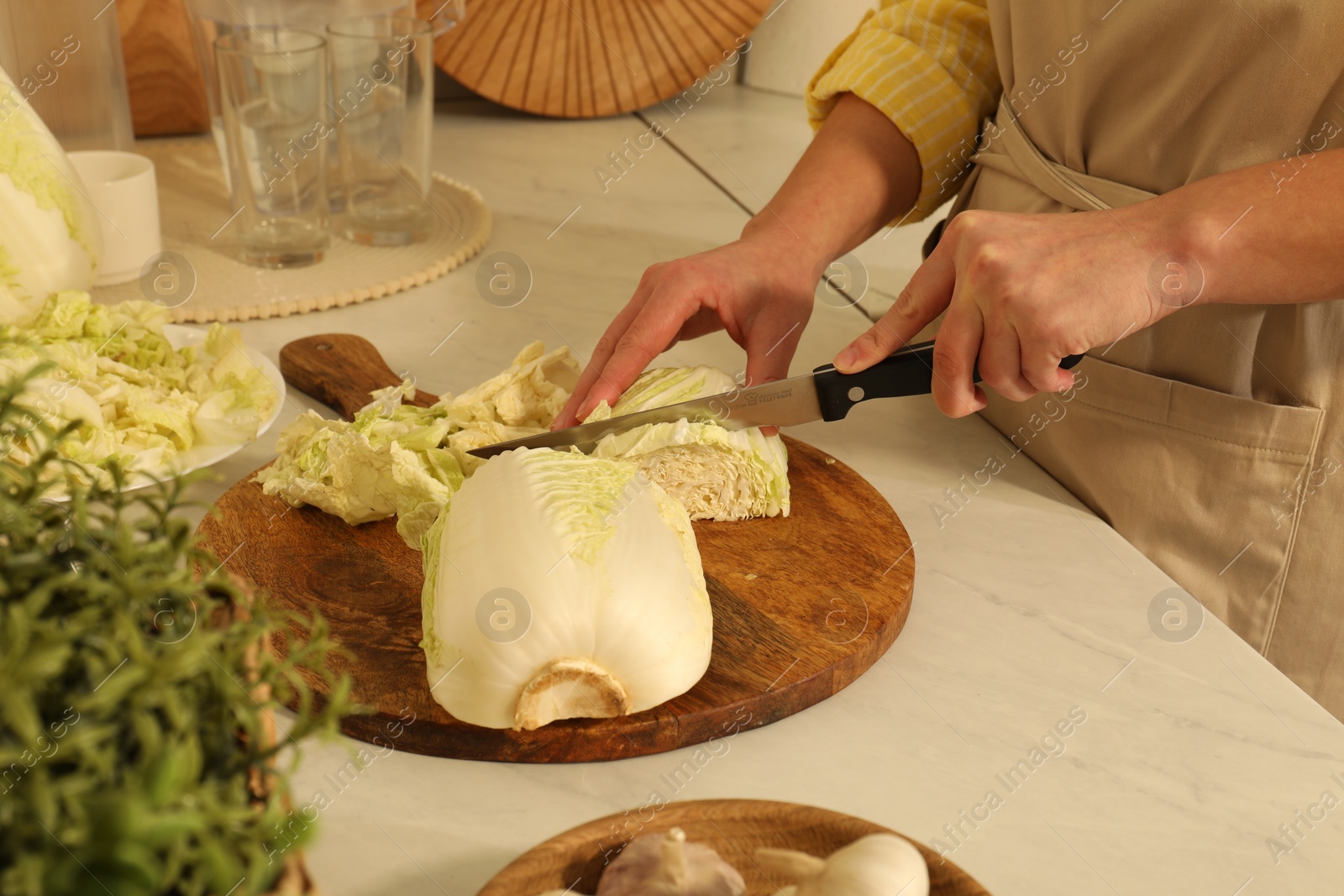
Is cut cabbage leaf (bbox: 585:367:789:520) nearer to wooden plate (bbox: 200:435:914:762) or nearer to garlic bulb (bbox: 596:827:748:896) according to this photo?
wooden plate (bbox: 200:435:914:762)

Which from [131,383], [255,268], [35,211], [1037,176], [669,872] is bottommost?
[255,268]

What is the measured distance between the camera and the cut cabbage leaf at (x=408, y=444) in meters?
1.23

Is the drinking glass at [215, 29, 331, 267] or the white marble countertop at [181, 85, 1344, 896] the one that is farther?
Answer: the drinking glass at [215, 29, 331, 267]

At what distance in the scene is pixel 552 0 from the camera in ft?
8.93

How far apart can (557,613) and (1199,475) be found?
0.87 meters

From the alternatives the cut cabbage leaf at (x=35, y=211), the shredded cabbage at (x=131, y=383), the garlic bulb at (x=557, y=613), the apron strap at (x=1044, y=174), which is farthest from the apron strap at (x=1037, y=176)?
the cut cabbage leaf at (x=35, y=211)

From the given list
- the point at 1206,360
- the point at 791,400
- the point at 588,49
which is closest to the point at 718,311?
the point at 791,400

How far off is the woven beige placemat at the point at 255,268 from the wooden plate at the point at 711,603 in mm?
597

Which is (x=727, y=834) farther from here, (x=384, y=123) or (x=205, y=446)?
(x=384, y=123)

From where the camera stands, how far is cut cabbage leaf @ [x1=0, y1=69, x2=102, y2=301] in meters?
1.55

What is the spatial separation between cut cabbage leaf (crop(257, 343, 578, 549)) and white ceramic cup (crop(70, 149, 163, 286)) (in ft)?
2.17

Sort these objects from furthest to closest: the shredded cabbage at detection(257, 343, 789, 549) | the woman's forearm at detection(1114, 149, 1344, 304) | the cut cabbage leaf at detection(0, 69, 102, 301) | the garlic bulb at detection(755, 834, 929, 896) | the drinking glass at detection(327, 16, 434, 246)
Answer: the drinking glass at detection(327, 16, 434, 246) → the cut cabbage leaf at detection(0, 69, 102, 301) → the shredded cabbage at detection(257, 343, 789, 549) → the woman's forearm at detection(1114, 149, 1344, 304) → the garlic bulb at detection(755, 834, 929, 896)

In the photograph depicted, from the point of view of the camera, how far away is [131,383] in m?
1.44

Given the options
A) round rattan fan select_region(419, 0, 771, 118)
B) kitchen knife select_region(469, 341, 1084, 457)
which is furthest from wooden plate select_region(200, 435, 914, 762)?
round rattan fan select_region(419, 0, 771, 118)
